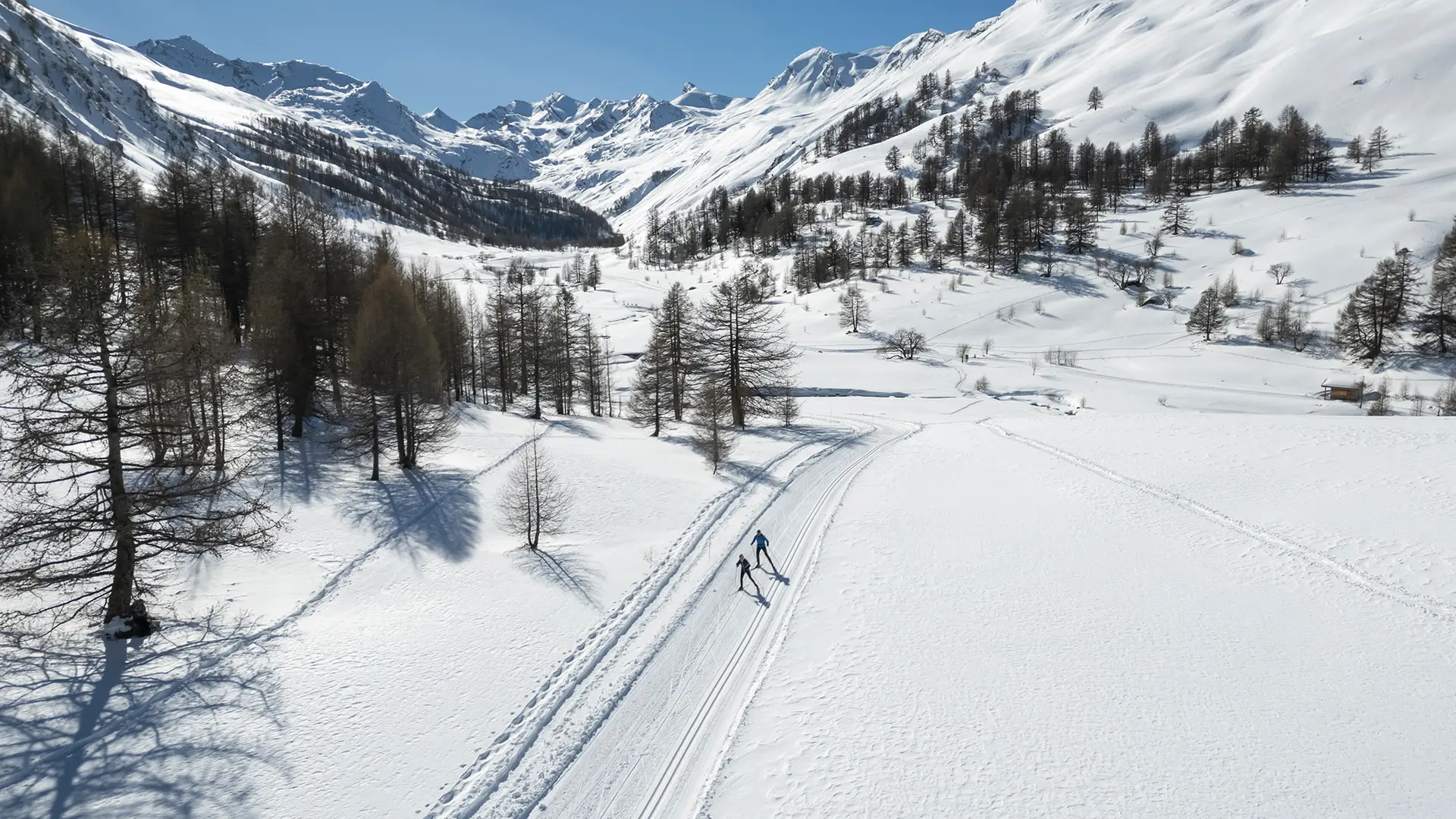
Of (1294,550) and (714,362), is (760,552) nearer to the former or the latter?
(1294,550)

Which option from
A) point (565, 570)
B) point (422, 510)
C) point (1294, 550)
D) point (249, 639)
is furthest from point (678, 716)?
point (1294, 550)

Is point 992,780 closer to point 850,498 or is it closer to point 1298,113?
point 850,498

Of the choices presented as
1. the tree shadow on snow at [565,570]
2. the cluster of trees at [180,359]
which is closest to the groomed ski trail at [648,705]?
the tree shadow on snow at [565,570]

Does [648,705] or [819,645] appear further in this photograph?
[819,645]

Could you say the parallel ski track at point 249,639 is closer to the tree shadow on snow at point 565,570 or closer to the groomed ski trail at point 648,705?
the tree shadow on snow at point 565,570

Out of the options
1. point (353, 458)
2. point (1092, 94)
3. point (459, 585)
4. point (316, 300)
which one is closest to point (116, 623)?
point (459, 585)
